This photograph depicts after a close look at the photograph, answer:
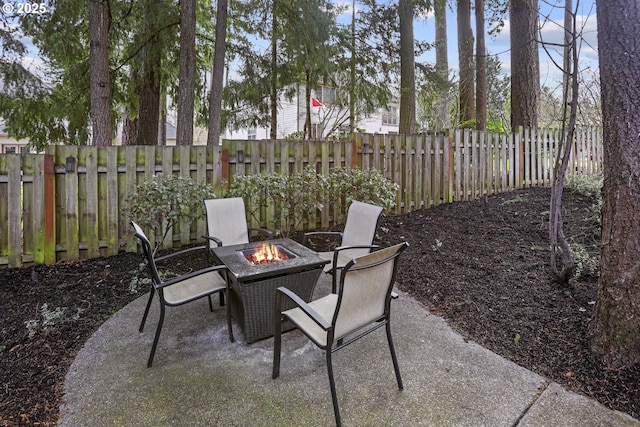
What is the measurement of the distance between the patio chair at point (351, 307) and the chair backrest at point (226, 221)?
1.67 meters

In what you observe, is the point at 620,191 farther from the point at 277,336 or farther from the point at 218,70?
the point at 218,70

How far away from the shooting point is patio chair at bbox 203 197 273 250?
12.4ft

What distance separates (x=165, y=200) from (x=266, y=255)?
1.75 metres

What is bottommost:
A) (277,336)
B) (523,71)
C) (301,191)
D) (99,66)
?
(277,336)

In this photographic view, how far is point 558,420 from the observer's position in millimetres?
2029

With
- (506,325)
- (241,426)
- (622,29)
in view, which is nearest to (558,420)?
(506,325)

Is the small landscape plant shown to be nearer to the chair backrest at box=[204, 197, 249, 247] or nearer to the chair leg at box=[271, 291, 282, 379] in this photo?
the chair backrest at box=[204, 197, 249, 247]

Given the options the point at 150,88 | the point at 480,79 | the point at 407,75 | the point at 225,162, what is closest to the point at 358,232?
the point at 225,162

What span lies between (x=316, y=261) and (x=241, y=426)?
1247 mm

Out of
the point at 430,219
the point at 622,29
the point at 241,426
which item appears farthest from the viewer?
the point at 430,219

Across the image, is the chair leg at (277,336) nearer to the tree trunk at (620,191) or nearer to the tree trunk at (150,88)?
the tree trunk at (620,191)

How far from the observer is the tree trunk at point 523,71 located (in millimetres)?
8234

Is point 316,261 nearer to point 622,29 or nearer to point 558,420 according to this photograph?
point 558,420

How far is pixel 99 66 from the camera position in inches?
223
